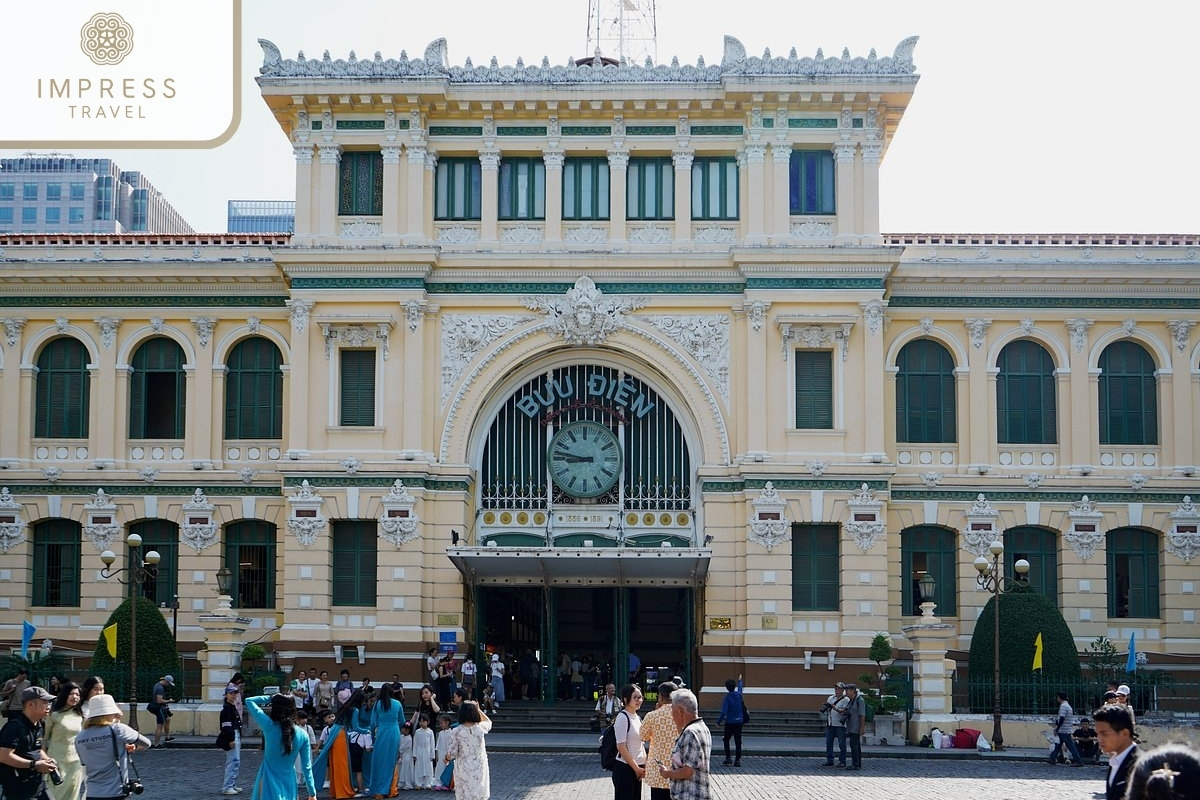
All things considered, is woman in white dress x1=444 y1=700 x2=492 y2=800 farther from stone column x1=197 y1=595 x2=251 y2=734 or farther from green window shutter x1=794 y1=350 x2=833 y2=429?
green window shutter x1=794 y1=350 x2=833 y2=429

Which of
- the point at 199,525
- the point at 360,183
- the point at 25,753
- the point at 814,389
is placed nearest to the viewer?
the point at 25,753

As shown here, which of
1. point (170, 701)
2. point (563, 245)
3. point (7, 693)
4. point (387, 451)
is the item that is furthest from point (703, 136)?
point (7, 693)

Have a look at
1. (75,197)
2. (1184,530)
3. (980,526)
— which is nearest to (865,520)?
(980,526)

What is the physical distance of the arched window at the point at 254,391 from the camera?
46.5 metres

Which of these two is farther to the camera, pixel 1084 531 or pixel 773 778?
pixel 1084 531

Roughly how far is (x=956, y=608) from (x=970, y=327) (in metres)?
8.01

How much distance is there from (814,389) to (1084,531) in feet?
28.6

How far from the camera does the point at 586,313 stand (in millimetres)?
44250

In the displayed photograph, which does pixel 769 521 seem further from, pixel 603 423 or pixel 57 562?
pixel 57 562

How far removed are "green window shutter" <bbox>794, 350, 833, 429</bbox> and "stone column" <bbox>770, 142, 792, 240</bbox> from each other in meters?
3.42

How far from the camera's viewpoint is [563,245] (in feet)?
147

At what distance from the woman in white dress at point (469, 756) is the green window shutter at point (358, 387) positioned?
2449 cm

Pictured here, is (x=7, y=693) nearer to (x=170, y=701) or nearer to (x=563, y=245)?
→ (x=170, y=701)

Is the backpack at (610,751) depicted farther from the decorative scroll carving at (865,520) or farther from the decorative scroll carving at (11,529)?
the decorative scroll carving at (11,529)
